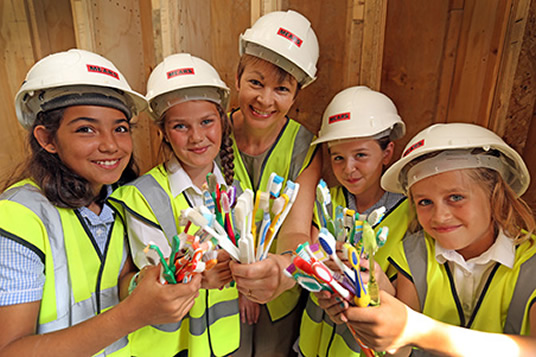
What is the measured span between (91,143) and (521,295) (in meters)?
1.30

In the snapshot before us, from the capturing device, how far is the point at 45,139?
1072 mm

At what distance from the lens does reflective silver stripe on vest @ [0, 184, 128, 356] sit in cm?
100

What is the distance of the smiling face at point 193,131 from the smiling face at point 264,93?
0.17 metres

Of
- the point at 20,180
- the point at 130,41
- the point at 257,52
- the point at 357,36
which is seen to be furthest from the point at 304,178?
the point at 130,41

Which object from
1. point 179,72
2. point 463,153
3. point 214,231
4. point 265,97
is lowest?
point 214,231

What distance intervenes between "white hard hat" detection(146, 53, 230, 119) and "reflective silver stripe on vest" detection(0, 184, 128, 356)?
484mm

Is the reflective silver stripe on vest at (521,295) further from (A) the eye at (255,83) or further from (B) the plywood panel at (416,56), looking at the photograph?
(A) the eye at (255,83)

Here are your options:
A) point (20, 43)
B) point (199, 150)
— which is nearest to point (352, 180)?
point (199, 150)

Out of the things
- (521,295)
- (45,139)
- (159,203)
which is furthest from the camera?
(159,203)

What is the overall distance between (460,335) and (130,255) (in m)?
1.02

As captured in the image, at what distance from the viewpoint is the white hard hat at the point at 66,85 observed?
1028 millimetres

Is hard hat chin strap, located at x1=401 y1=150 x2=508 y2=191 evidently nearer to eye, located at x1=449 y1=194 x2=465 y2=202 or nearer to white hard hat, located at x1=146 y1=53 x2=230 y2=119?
eye, located at x1=449 y1=194 x2=465 y2=202

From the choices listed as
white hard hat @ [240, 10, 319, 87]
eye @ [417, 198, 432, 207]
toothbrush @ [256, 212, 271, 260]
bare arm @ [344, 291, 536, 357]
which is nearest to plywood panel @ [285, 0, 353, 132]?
white hard hat @ [240, 10, 319, 87]

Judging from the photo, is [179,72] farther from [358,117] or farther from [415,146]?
[415,146]
